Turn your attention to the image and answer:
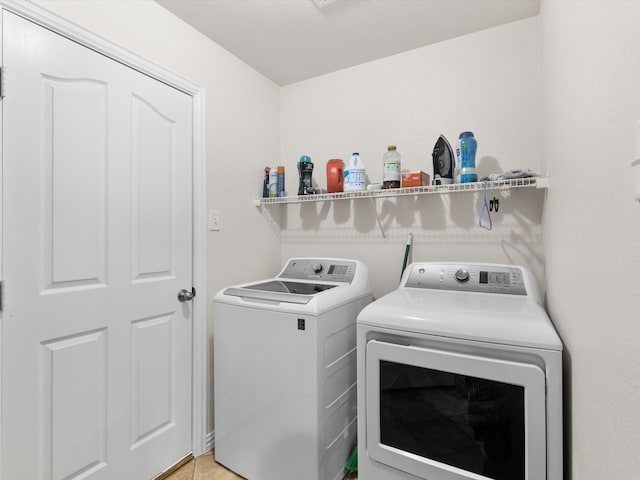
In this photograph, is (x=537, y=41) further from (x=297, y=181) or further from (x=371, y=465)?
(x=371, y=465)

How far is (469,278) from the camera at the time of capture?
63.0 inches

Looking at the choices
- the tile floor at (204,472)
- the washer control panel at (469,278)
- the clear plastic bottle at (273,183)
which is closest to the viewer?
the washer control panel at (469,278)

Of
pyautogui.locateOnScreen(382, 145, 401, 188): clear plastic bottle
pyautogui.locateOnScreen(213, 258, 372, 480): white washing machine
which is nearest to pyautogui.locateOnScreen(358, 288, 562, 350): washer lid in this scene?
pyautogui.locateOnScreen(213, 258, 372, 480): white washing machine

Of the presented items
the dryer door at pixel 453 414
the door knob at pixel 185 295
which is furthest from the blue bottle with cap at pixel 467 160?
the door knob at pixel 185 295

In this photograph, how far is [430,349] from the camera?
3.77 ft

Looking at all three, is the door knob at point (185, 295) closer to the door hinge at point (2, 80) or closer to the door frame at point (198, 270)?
the door frame at point (198, 270)

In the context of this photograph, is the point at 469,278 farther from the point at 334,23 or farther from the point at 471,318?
the point at 334,23

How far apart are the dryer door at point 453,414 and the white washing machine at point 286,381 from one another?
10.5 inches

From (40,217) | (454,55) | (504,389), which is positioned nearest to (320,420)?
(504,389)

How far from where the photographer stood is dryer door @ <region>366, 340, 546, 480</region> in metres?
0.99

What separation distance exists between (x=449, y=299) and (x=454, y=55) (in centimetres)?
156

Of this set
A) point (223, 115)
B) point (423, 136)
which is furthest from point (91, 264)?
point (423, 136)

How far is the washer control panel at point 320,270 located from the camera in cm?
192

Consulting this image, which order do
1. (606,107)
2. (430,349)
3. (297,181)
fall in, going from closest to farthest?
(606,107) < (430,349) < (297,181)
